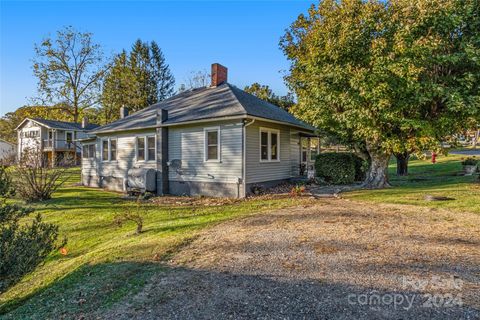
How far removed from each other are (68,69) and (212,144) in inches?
1213

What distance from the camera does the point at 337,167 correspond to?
1411 cm

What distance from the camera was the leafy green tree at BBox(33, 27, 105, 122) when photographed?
32938mm

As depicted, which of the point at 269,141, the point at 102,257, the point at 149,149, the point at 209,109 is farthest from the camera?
the point at 149,149

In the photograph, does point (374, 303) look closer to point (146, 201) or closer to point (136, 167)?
point (146, 201)

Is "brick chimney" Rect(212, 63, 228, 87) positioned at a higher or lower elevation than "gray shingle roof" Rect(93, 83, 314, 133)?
higher

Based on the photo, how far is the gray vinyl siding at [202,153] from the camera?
11.4 m

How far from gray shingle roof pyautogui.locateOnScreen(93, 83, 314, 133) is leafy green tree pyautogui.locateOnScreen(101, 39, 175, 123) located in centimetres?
2564

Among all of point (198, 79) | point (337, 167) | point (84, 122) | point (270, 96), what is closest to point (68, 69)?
point (84, 122)

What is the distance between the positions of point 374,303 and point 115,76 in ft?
143

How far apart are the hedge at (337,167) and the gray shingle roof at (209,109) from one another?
1.89 m

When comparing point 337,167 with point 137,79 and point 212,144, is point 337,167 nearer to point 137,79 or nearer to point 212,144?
point 212,144

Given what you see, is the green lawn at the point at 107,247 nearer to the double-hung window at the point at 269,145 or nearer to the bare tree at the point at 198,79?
the double-hung window at the point at 269,145

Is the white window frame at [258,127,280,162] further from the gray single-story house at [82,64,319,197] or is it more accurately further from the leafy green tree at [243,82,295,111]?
the leafy green tree at [243,82,295,111]

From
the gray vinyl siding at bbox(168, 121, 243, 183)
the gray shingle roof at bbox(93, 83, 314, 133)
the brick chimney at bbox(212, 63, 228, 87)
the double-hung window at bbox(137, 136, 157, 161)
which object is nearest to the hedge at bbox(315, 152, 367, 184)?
the gray shingle roof at bbox(93, 83, 314, 133)
